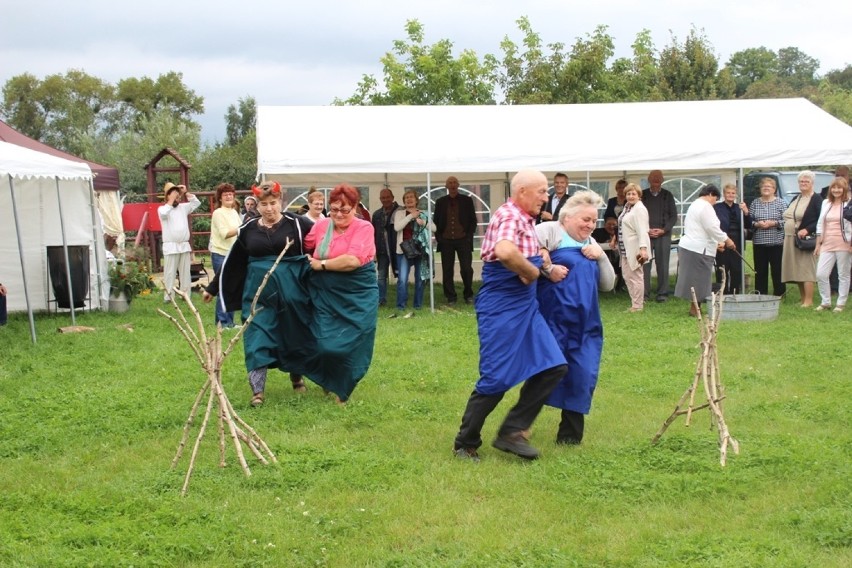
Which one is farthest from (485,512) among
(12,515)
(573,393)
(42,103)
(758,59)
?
(758,59)

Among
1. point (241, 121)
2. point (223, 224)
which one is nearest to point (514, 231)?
point (223, 224)

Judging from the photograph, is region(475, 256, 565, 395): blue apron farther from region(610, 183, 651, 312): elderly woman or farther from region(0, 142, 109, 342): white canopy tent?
region(0, 142, 109, 342): white canopy tent

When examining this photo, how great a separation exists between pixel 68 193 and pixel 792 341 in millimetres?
10081

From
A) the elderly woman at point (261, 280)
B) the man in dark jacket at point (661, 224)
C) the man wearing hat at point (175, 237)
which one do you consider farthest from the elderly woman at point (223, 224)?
the man in dark jacket at point (661, 224)

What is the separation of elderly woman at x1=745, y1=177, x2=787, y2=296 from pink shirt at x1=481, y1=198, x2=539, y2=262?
28.7ft

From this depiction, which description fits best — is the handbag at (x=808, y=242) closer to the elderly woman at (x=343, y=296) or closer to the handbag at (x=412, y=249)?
the handbag at (x=412, y=249)

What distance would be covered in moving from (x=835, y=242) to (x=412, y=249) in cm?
548

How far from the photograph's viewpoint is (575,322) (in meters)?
6.56

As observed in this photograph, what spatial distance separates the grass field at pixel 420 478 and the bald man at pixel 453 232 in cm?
547

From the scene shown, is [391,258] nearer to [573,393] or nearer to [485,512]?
[573,393]

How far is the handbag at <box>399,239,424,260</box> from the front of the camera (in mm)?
14312

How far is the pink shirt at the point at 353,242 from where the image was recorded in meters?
8.04

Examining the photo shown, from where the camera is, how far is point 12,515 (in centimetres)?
558

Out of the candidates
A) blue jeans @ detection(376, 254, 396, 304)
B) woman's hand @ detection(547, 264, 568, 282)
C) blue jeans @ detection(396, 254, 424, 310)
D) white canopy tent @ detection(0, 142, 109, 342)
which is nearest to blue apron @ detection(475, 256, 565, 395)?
woman's hand @ detection(547, 264, 568, 282)
